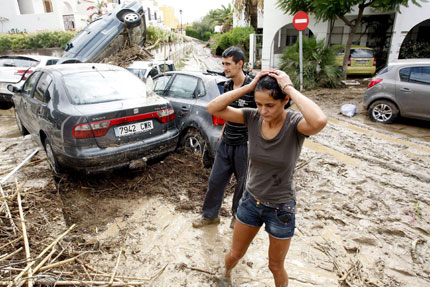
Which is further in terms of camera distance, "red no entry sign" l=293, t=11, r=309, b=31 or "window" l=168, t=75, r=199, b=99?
"red no entry sign" l=293, t=11, r=309, b=31

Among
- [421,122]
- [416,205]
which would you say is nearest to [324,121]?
[416,205]

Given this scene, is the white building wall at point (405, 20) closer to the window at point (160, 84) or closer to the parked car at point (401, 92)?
the parked car at point (401, 92)

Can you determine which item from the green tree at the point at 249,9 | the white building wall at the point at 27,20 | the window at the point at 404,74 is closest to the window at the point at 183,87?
the window at the point at 404,74

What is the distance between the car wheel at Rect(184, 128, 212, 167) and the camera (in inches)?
179

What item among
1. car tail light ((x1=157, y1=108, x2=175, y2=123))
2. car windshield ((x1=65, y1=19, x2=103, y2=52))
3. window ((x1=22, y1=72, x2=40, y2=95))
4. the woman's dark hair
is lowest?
car tail light ((x1=157, y1=108, x2=175, y2=123))

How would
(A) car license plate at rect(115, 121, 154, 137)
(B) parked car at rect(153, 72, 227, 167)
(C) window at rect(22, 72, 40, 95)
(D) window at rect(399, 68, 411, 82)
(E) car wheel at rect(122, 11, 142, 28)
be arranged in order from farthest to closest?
(E) car wheel at rect(122, 11, 142, 28), (D) window at rect(399, 68, 411, 82), (C) window at rect(22, 72, 40, 95), (B) parked car at rect(153, 72, 227, 167), (A) car license plate at rect(115, 121, 154, 137)

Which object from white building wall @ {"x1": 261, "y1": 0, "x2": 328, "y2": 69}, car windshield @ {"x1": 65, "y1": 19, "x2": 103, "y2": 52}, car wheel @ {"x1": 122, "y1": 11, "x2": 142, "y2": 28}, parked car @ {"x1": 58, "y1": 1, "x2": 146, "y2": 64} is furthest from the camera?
white building wall @ {"x1": 261, "y1": 0, "x2": 328, "y2": 69}

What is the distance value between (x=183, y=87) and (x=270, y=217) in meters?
3.52

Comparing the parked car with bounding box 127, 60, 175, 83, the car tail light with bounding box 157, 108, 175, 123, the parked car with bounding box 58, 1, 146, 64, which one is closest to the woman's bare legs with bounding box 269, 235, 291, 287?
the car tail light with bounding box 157, 108, 175, 123

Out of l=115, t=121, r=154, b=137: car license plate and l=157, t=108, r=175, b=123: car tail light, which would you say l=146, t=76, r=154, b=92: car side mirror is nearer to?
l=157, t=108, r=175, b=123: car tail light

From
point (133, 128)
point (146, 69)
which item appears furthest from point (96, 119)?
point (146, 69)

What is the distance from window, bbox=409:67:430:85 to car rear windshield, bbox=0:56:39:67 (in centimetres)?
1052

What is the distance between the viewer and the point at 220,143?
3.06 meters

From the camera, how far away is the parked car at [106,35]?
9688 mm
